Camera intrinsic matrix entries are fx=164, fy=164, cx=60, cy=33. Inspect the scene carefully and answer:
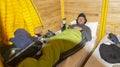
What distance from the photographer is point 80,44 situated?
1273mm

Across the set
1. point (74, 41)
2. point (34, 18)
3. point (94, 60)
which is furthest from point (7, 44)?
point (94, 60)

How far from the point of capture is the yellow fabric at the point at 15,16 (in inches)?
45.7

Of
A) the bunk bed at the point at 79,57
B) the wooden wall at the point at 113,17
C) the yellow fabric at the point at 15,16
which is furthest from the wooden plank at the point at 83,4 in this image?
the yellow fabric at the point at 15,16

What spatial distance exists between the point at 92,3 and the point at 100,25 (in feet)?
0.96

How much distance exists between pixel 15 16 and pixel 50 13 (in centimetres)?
83

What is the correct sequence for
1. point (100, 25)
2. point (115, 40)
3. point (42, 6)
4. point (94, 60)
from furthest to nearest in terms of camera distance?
point (100, 25) < point (42, 6) < point (115, 40) < point (94, 60)

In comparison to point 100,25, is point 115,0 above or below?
above

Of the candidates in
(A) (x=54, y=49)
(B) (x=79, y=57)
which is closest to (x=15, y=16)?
(A) (x=54, y=49)

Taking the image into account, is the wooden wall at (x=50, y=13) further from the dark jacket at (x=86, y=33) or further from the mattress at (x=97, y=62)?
the mattress at (x=97, y=62)

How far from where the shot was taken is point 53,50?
3.45 ft

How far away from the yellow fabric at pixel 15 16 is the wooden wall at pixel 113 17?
3.28ft

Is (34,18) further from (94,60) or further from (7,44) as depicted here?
(94,60)

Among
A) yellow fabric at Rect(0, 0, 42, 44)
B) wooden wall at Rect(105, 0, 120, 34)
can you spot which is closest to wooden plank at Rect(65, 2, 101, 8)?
wooden wall at Rect(105, 0, 120, 34)

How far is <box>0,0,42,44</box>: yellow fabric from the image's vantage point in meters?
1.16
